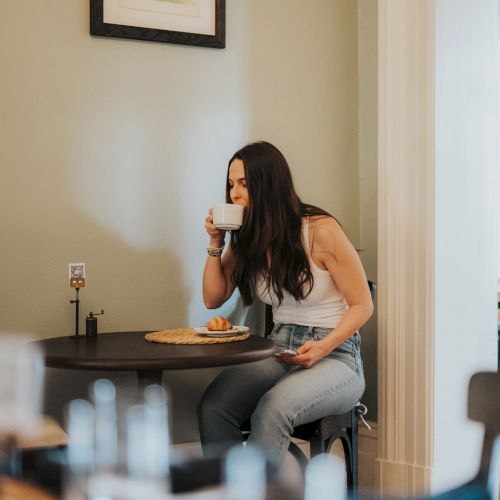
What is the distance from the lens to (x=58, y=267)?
8.20ft

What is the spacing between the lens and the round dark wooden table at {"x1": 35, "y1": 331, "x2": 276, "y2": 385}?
1.92 m

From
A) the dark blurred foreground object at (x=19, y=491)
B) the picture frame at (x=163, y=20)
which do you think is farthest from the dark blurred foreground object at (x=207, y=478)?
the picture frame at (x=163, y=20)

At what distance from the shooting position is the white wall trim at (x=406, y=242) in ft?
8.38

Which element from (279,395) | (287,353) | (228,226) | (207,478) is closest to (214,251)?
(228,226)

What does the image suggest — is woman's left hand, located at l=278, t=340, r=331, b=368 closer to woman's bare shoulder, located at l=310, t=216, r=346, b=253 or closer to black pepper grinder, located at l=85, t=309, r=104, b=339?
woman's bare shoulder, located at l=310, t=216, r=346, b=253

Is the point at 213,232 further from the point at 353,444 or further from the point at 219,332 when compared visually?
the point at 353,444

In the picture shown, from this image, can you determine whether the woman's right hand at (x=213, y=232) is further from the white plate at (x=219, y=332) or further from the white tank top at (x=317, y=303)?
the white plate at (x=219, y=332)

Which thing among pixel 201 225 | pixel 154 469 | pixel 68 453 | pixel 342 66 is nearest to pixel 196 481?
pixel 154 469

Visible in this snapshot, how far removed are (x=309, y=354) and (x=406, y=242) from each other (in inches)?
24.1

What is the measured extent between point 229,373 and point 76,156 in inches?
34.9

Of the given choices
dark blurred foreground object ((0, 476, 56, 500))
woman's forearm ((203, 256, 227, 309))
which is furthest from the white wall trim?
dark blurred foreground object ((0, 476, 56, 500))

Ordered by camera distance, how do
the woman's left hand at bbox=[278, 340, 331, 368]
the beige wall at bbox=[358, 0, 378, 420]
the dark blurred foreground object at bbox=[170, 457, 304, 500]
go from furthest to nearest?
the beige wall at bbox=[358, 0, 378, 420], the woman's left hand at bbox=[278, 340, 331, 368], the dark blurred foreground object at bbox=[170, 457, 304, 500]

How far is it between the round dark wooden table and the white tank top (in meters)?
0.18

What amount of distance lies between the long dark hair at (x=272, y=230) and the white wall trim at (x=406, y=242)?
0.35m
